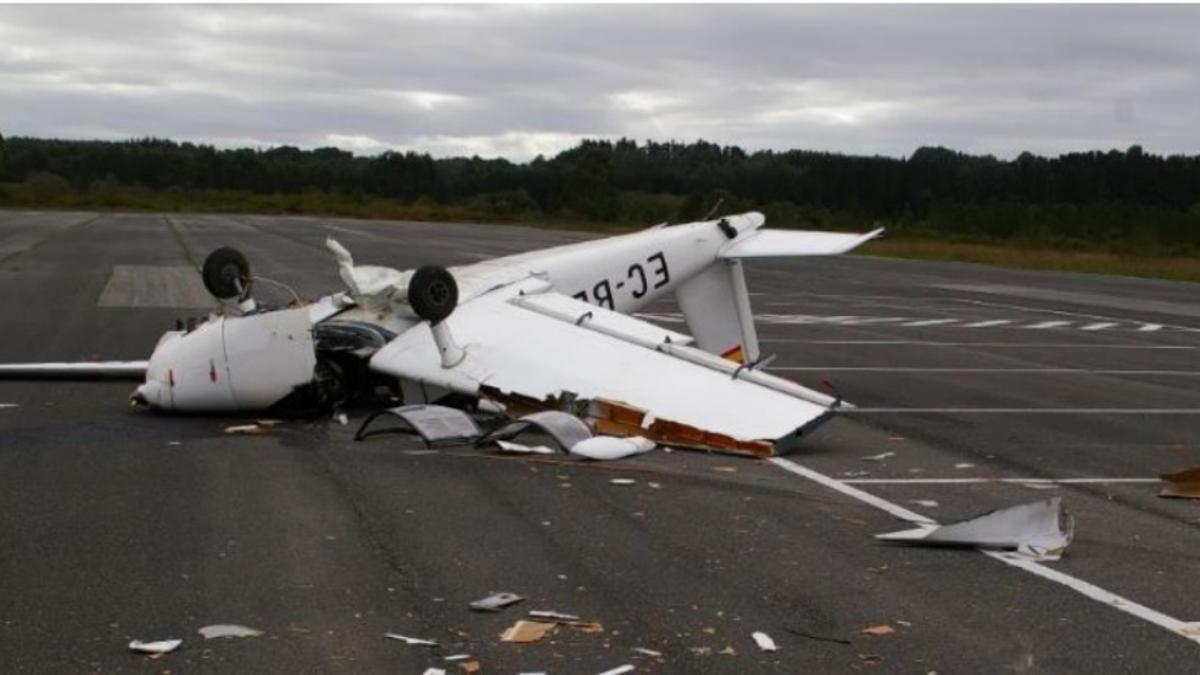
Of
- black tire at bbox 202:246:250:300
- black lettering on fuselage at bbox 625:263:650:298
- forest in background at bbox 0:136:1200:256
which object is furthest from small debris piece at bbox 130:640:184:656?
forest in background at bbox 0:136:1200:256

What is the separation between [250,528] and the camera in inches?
324

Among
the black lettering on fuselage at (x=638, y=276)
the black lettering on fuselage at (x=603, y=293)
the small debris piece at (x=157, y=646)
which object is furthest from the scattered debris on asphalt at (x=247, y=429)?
the small debris piece at (x=157, y=646)

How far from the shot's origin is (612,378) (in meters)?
11.7

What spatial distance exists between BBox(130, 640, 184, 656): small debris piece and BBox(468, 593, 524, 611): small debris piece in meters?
1.31

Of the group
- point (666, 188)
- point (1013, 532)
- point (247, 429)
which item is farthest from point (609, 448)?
point (666, 188)

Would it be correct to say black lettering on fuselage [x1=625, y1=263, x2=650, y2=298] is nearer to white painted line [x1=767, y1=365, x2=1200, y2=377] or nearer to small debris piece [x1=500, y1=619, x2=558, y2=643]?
white painted line [x1=767, y1=365, x2=1200, y2=377]

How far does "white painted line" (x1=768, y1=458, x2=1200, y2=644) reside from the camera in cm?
668

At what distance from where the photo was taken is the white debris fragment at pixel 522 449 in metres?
10.8

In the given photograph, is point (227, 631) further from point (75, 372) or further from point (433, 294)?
point (75, 372)

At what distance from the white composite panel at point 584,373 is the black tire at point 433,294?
0.56m

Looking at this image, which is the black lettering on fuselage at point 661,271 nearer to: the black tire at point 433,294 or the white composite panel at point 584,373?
the white composite panel at point 584,373

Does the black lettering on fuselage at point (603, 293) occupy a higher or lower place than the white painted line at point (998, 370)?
higher

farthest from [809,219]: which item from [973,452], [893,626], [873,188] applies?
[893,626]

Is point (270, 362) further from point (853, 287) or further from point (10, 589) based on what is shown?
point (853, 287)
